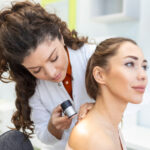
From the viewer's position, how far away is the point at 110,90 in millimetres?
856

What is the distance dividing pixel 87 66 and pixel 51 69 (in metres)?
0.20

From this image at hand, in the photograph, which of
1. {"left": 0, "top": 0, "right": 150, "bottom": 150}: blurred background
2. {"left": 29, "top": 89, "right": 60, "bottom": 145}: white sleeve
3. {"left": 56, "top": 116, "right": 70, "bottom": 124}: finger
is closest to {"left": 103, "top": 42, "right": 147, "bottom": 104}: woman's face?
{"left": 56, "top": 116, "right": 70, "bottom": 124}: finger

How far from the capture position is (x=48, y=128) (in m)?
1.08

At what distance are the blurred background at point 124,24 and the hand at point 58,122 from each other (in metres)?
0.43

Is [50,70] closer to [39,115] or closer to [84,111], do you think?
[84,111]

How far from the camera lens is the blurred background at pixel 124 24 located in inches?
54.4

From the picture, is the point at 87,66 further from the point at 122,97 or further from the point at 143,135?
the point at 143,135

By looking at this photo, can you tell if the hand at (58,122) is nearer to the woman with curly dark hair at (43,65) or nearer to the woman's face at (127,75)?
the woman with curly dark hair at (43,65)

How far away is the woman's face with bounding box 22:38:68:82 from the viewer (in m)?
0.83

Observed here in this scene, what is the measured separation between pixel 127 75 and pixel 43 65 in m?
0.31

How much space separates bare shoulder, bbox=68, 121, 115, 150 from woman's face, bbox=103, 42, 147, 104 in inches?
6.1

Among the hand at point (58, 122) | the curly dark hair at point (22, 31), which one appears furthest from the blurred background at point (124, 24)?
the hand at point (58, 122)

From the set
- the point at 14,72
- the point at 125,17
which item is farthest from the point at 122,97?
the point at 125,17

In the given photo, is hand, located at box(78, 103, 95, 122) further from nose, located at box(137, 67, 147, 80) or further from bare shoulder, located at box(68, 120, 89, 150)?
nose, located at box(137, 67, 147, 80)
